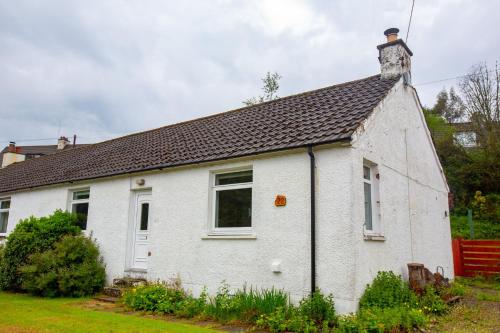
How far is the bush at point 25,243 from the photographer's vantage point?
10562mm

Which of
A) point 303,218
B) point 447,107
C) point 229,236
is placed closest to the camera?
point 303,218

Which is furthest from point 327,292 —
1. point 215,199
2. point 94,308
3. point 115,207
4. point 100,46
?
point 100,46

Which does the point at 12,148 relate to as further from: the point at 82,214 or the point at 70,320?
the point at 70,320

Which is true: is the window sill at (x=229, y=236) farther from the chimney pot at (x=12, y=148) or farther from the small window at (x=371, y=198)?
the chimney pot at (x=12, y=148)

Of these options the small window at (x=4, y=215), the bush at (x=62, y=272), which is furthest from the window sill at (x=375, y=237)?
the small window at (x=4, y=215)

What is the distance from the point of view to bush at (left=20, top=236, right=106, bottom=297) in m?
9.85

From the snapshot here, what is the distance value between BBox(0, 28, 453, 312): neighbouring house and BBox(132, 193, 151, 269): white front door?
0.10 ft

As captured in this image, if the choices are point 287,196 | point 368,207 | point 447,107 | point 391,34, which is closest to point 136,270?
point 287,196

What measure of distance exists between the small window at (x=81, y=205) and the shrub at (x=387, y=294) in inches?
364

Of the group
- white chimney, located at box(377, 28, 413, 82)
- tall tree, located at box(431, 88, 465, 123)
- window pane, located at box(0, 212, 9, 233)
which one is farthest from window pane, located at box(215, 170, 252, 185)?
tall tree, located at box(431, 88, 465, 123)

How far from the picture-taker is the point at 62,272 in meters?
9.91

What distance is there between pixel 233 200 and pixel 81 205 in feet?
21.5

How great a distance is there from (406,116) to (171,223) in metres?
6.95

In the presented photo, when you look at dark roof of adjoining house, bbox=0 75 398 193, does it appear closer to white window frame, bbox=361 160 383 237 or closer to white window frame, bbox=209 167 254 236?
white window frame, bbox=209 167 254 236
